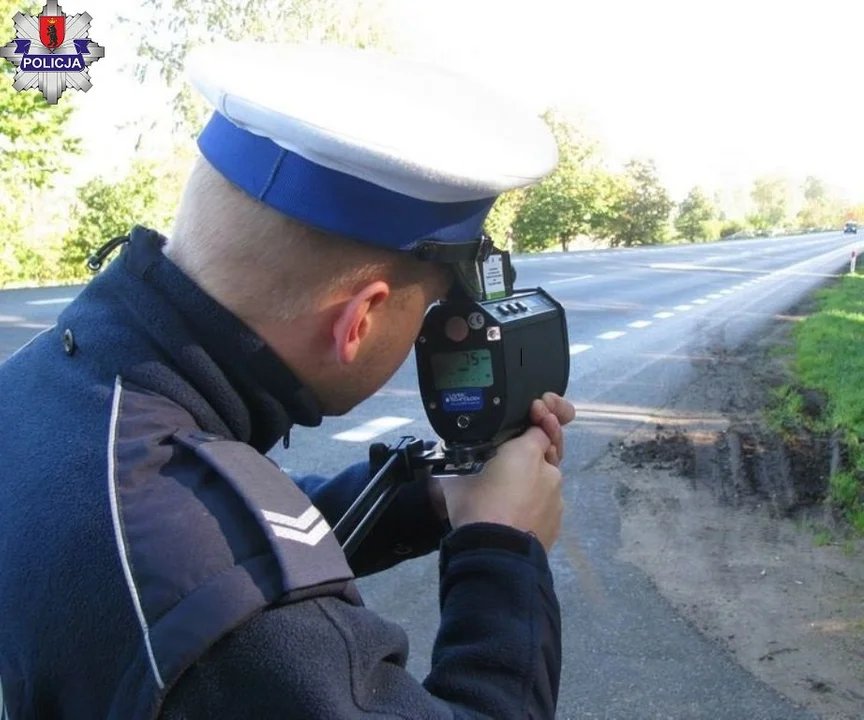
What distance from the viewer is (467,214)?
1.27 metres

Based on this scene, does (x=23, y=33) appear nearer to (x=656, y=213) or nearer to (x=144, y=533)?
(x=144, y=533)

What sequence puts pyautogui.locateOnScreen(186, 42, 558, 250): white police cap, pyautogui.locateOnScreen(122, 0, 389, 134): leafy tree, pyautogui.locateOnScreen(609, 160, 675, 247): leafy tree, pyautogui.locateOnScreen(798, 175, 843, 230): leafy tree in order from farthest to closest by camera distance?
pyautogui.locateOnScreen(798, 175, 843, 230): leafy tree, pyautogui.locateOnScreen(609, 160, 675, 247): leafy tree, pyautogui.locateOnScreen(122, 0, 389, 134): leafy tree, pyautogui.locateOnScreen(186, 42, 558, 250): white police cap

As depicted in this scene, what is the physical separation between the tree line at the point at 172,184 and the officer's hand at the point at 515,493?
0.34 meters

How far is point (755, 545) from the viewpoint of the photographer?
489 cm

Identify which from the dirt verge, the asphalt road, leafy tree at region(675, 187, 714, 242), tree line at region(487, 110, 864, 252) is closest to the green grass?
→ the dirt verge

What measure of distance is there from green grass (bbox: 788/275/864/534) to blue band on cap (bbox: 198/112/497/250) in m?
4.47

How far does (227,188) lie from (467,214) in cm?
29

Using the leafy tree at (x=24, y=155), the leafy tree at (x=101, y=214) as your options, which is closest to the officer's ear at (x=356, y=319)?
the leafy tree at (x=24, y=155)

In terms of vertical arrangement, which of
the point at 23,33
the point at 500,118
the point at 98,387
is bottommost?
the point at 98,387

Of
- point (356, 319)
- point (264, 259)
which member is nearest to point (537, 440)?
point (356, 319)

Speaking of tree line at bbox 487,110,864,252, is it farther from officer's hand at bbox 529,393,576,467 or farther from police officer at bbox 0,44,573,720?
police officer at bbox 0,44,573,720

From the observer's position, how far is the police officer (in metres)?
0.98

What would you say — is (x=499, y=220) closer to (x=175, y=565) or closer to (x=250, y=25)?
(x=175, y=565)

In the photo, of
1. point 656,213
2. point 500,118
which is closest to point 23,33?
point 500,118
